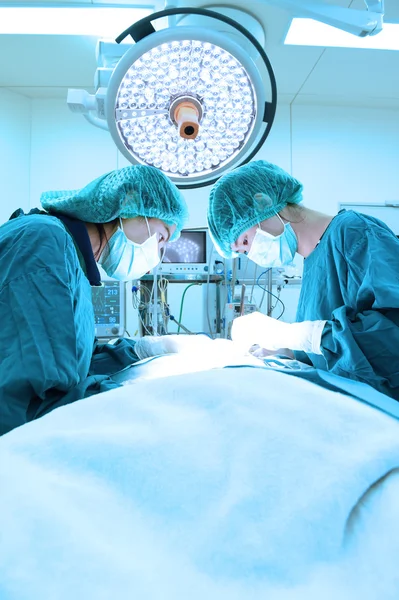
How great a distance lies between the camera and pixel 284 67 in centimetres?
304

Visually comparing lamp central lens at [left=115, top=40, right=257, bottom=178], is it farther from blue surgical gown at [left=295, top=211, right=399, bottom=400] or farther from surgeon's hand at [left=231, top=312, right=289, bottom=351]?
surgeon's hand at [left=231, top=312, right=289, bottom=351]

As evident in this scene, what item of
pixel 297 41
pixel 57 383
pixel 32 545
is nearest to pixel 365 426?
pixel 32 545

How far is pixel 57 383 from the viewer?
0.76 m

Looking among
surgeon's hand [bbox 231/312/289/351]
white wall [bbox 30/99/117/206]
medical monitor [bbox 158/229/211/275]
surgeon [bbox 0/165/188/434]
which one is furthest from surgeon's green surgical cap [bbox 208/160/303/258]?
white wall [bbox 30/99/117/206]

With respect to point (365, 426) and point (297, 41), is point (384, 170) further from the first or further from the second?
point (365, 426)

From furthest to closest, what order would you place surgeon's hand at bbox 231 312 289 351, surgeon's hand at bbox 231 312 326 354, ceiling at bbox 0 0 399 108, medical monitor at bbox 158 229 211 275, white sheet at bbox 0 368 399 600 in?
ceiling at bbox 0 0 399 108, medical monitor at bbox 158 229 211 275, surgeon's hand at bbox 231 312 289 351, surgeon's hand at bbox 231 312 326 354, white sheet at bbox 0 368 399 600

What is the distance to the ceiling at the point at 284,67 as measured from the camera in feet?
8.74

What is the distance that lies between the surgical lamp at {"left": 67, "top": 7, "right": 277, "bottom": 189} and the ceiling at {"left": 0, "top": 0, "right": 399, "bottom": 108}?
2.05 metres

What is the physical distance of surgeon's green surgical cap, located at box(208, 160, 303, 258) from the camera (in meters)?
1.39

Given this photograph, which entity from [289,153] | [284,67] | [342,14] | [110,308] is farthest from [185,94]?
[289,153]

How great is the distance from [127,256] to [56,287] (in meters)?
0.62

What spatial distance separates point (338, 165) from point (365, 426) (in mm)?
3701

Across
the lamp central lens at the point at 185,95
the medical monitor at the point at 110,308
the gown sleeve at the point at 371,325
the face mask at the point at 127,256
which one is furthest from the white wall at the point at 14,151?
the gown sleeve at the point at 371,325

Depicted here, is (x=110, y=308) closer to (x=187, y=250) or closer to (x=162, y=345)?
(x=187, y=250)
